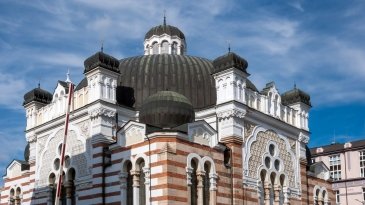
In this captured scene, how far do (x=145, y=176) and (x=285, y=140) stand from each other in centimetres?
1042

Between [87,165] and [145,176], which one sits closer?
[145,176]

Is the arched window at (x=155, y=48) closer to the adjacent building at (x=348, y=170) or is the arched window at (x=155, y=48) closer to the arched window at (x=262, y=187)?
the arched window at (x=262, y=187)

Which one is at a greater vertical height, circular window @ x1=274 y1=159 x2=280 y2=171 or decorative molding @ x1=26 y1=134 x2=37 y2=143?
decorative molding @ x1=26 y1=134 x2=37 y2=143

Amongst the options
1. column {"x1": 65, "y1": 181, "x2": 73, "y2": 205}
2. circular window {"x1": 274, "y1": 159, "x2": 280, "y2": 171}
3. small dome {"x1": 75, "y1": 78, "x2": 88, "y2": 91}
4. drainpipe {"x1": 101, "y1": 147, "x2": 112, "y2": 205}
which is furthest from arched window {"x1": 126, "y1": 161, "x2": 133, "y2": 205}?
circular window {"x1": 274, "y1": 159, "x2": 280, "y2": 171}

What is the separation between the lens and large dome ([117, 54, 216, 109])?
108 feet

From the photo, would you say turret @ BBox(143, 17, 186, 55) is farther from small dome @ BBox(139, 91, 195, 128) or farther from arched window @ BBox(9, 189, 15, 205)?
arched window @ BBox(9, 189, 15, 205)

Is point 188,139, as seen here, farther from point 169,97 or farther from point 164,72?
point 164,72

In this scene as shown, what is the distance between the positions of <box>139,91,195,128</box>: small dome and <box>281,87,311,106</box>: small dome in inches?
346

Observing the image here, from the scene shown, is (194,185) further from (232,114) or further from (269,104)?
(269,104)

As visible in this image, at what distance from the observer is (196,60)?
35812mm

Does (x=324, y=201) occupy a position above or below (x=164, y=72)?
below

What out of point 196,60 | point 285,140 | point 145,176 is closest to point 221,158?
point 145,176

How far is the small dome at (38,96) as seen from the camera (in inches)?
1383

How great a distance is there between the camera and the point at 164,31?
40.1 meters
